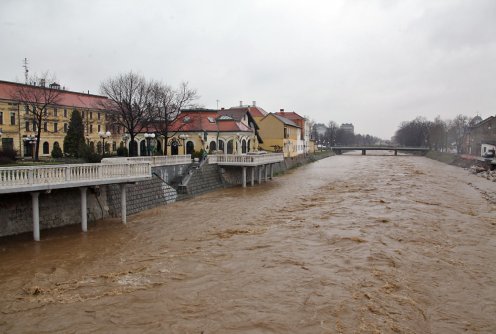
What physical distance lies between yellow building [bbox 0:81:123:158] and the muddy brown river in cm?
2463

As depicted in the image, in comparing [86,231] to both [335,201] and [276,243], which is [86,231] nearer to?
[276,243]

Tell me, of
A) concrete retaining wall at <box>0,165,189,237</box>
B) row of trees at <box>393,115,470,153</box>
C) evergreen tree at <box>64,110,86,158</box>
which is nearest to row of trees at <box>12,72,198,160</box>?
evergreen tree at <box>64,110,86,158</box>

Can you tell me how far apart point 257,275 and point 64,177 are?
30.3 ft

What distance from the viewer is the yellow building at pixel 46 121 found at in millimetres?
45625

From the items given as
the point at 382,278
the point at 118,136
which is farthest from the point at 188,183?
the point at 118,136

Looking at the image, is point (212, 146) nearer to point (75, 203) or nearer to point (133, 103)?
point (133, 103)

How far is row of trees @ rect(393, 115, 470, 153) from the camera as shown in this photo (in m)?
111

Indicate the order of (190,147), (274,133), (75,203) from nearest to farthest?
(75,203), (190,147), (274,133)

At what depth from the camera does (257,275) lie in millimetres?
13117

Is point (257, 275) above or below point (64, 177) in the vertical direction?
below

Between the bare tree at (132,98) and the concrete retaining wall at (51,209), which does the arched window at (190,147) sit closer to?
the bare tree at (132,98)

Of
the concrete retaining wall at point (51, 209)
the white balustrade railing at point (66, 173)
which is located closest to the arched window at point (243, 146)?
the white balustrade railing at point (66, 173)

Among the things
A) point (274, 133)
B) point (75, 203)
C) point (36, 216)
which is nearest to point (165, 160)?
point (75, 203)

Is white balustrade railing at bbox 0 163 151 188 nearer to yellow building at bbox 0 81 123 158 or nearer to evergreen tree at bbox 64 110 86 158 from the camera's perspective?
evergreen tree at bbox 64 110 86 158
